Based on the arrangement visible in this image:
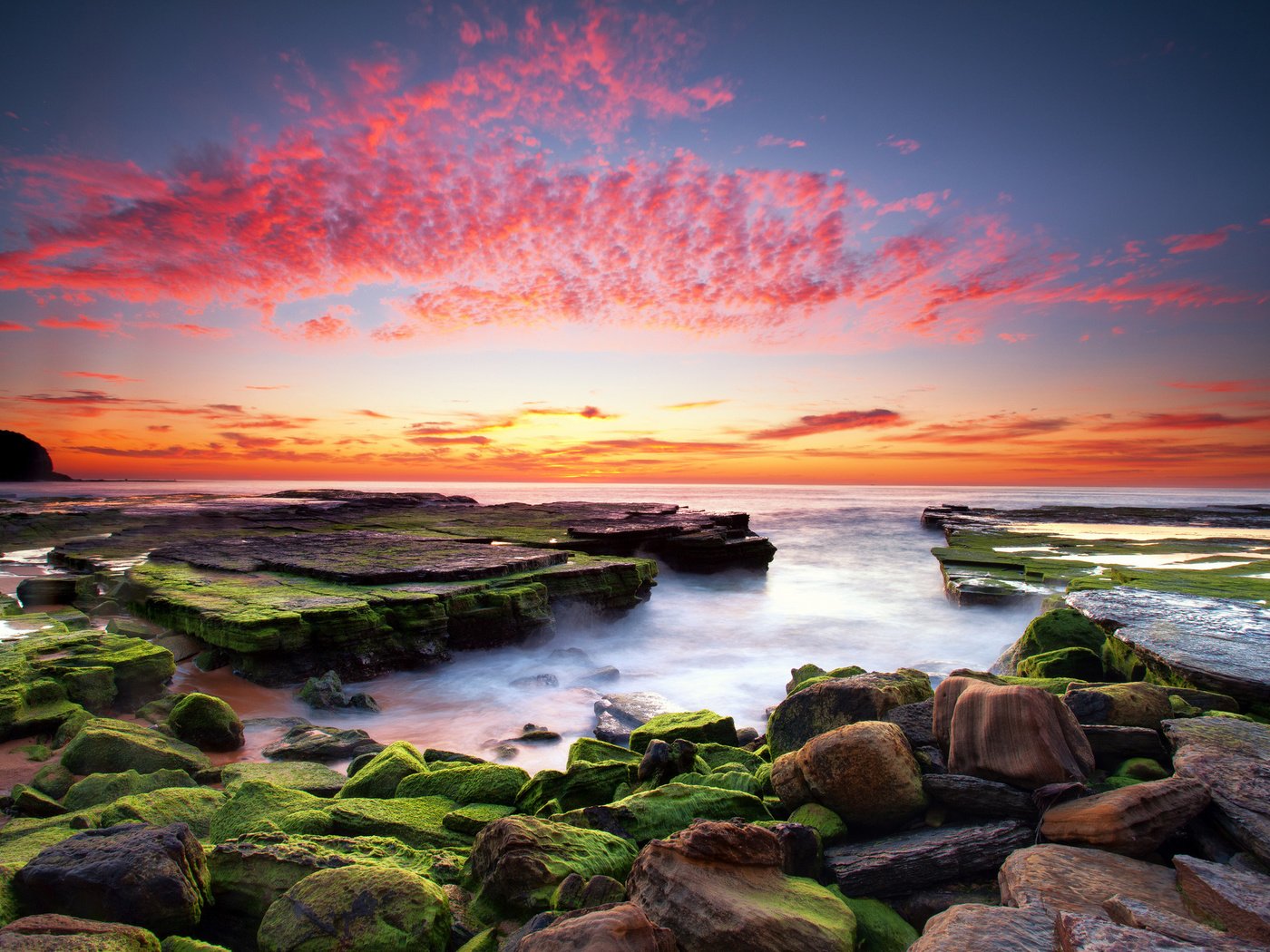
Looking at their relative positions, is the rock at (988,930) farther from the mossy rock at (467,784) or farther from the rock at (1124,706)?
the mossy rock at (467,784)

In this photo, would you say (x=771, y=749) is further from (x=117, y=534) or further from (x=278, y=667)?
(x=117, y=534)

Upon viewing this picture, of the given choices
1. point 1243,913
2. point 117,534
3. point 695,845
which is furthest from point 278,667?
point 117,534

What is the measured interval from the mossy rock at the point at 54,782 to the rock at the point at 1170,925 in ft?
16.0

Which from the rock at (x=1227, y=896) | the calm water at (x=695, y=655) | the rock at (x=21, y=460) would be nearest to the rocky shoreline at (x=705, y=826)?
the rock at (x=1227, y=896)

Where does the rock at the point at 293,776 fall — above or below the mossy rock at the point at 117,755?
below

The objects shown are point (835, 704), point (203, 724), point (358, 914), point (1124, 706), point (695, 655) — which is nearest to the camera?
point (358, 914)

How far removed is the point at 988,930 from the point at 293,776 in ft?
11.9

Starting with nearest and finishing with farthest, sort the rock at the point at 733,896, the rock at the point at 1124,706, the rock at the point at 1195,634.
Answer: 1. the rock at the point at 733,896
2. the rock at the point at 1124,706
3. the rock at the point at 1195,634

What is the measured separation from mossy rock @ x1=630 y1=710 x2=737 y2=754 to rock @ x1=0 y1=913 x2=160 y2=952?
2709 millimetres

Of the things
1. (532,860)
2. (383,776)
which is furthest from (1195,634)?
(383,776)

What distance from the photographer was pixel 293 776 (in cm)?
373

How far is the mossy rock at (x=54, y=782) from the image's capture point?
3.49 meters

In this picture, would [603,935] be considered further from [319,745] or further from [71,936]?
[319,745]

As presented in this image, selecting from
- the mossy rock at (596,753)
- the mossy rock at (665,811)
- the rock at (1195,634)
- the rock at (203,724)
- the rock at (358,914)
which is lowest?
the rock at (203,724)
